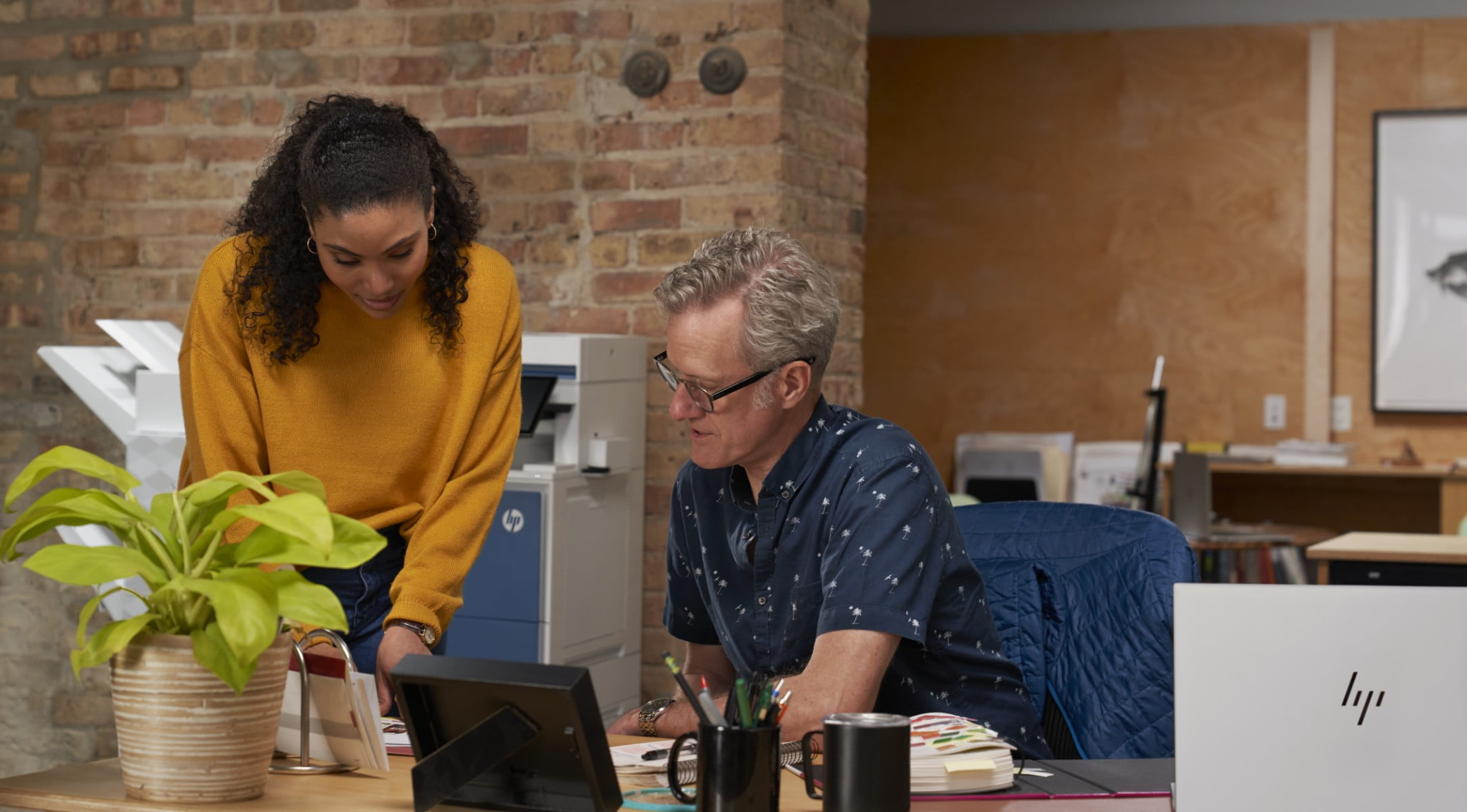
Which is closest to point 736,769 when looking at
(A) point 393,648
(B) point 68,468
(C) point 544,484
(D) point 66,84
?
(B) point 68,468

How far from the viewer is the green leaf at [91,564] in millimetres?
1125

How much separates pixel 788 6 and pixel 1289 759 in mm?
2768

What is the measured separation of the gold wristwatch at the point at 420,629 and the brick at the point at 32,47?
2.98 m

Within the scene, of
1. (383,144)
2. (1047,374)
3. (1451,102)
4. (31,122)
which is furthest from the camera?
(1047,374)

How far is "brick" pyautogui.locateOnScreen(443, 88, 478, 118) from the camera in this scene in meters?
3.82

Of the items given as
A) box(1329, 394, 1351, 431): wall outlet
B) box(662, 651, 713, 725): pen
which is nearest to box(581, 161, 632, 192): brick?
box(662, 651, 713, 725): pen

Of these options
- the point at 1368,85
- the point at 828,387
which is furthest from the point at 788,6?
the point at 1368,85

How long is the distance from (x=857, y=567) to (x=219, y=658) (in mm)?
661

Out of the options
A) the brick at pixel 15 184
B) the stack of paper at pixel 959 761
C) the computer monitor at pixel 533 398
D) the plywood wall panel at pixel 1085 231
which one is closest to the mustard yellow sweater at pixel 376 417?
the stack of paper at pixel 959 761

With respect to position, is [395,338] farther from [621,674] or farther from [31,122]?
[31,122]

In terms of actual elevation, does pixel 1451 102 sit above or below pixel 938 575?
above

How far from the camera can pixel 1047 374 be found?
6.14 meters

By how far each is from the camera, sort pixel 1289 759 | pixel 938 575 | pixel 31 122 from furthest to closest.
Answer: pixel 31 122, pixel 938 575, pixel 1289 759

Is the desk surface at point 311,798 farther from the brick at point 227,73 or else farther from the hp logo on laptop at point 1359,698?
the brick at point 227,73
